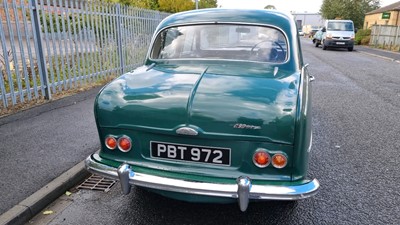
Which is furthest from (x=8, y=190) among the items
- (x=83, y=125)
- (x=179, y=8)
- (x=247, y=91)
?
(x=179, y=8)

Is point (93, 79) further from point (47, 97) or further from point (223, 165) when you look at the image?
point (223, 165)

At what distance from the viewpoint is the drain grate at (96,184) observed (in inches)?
135

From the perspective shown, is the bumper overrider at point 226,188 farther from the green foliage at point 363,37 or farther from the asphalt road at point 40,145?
the green foliage at point 363,37

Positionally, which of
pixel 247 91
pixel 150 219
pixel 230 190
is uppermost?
pixel 247 91

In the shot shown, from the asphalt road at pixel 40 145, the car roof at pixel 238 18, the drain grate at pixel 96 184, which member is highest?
the car roof at pixel 238 18

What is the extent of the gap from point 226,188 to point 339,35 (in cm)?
2281

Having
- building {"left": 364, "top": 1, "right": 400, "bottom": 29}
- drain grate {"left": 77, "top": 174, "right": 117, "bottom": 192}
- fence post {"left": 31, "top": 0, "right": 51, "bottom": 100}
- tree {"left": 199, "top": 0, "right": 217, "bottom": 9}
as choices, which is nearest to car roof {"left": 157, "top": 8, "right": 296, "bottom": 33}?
drain grate {"left": 77, "top": 174, "right": 117, "bottom": 192}

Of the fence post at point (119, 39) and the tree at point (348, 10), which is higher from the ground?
the tree at point (348, 10)

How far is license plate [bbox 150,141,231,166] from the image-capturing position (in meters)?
2.45

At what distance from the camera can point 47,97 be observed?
647 centimetres

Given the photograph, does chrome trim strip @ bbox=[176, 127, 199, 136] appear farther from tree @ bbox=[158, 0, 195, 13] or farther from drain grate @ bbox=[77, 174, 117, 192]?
tree @ bbox=[158, 0, 195, 13]

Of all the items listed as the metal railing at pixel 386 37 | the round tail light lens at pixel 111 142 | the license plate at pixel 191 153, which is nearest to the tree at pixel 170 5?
the metal railing at pixel 386 37

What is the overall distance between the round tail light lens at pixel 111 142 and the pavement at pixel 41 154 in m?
0.89

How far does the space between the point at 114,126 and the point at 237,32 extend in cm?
179
